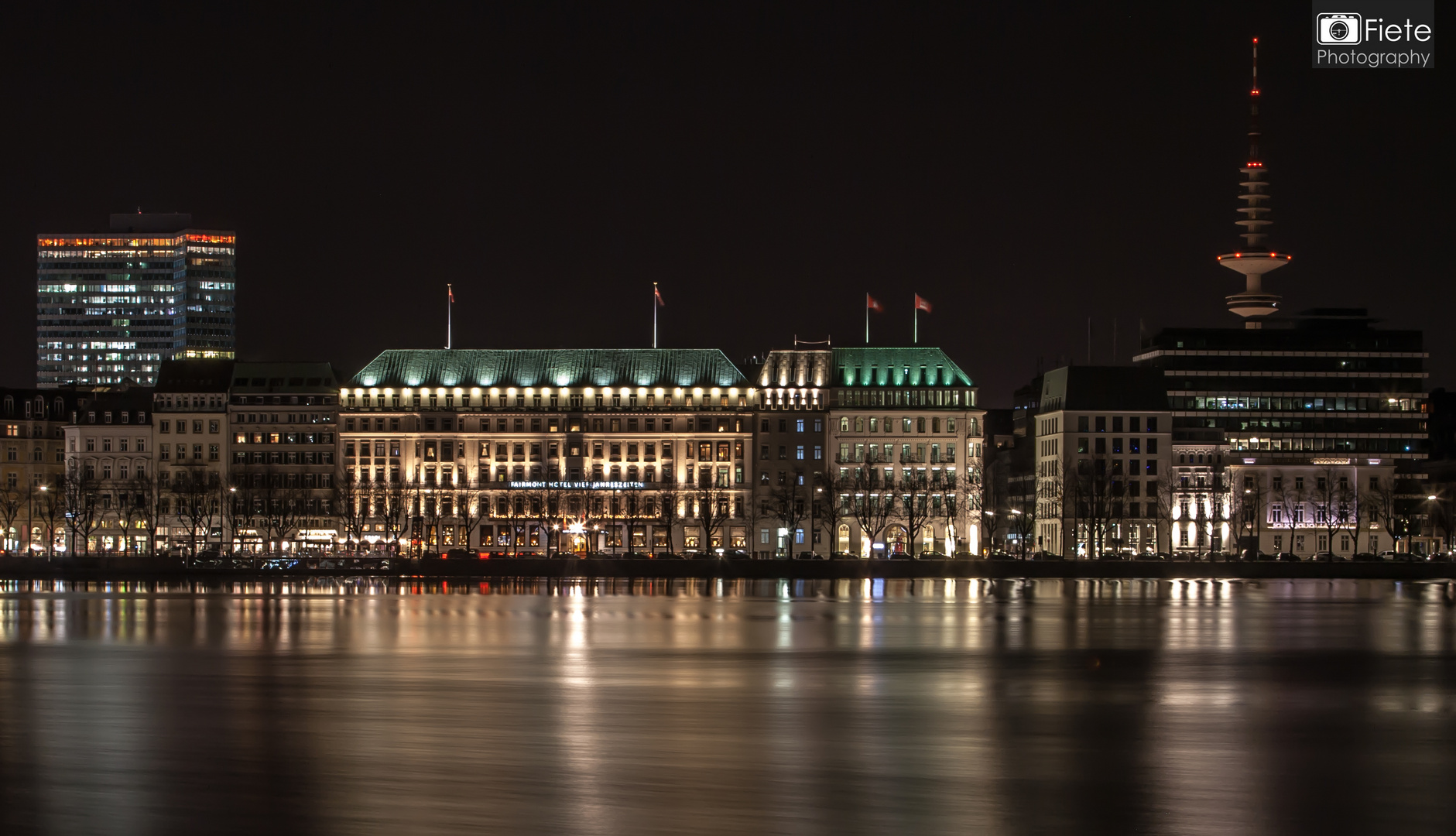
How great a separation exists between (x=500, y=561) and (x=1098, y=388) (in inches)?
2794

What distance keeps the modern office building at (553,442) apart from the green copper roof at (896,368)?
10.2 m

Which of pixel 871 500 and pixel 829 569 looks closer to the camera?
pixel 829 569

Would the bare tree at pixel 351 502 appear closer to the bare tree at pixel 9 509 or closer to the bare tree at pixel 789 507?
the bare tree at pixel 9 509

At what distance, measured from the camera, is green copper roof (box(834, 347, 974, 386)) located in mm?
174000

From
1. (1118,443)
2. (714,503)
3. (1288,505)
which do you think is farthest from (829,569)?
(1288,505)

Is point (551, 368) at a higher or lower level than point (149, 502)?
higher

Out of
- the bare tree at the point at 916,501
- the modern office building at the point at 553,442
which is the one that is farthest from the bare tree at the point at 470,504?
the bare tree at the point at 916,501

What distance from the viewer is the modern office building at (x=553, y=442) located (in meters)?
172

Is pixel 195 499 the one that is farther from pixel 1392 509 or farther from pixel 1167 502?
pixel 1392 509

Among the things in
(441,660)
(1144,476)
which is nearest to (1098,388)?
(1144,476)

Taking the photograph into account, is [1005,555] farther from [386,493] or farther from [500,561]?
[386,493]

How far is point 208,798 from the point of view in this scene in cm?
3244

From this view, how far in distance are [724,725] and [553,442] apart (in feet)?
445

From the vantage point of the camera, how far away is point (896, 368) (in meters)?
175
